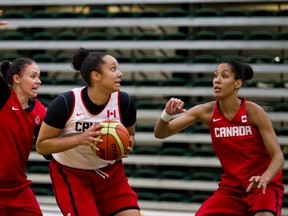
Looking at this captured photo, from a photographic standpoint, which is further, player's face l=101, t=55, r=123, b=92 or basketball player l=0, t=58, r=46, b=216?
basketball player l=0, t=58, r=46, b=216

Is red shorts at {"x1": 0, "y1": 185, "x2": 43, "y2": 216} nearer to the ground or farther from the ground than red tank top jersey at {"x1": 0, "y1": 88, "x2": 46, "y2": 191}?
nearer to the ground

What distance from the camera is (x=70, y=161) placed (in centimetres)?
469

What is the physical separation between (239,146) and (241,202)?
404 millimetres

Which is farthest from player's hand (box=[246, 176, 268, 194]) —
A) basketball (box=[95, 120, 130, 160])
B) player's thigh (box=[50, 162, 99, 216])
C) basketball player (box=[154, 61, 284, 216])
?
player's thigh (box=[50, 162, 99, 216])

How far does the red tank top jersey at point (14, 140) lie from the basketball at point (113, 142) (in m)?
0.63

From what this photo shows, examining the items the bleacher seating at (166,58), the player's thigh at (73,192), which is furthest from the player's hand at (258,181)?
the bleacher seating at (166,58)

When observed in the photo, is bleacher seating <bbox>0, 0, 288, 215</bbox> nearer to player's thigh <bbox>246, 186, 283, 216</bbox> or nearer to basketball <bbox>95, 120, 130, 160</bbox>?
player's thigh <bbox>246, 186, 283, 216</bbox>

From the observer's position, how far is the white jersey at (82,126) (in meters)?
4.57

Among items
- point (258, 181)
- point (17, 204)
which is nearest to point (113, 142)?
point (17, 204)

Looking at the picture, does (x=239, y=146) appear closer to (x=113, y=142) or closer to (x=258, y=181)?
(x=258, y=181)

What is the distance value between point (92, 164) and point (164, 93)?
6328 millimetres

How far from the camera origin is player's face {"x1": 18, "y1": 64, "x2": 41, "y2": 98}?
4.90 metres

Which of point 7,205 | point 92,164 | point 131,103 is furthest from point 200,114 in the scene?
point 7,205

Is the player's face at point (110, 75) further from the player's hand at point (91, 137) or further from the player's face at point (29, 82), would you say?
the player's face at point (29, 82)
